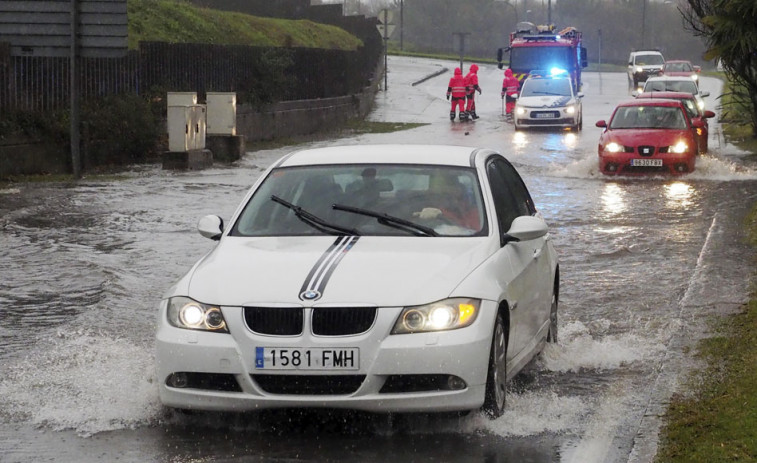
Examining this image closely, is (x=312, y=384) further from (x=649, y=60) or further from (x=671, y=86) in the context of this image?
(x=649, y=60)

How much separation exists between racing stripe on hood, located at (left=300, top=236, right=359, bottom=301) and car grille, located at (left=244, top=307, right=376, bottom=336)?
9 cm

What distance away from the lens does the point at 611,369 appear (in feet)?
28.3

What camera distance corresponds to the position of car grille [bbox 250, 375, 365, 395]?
650 cm

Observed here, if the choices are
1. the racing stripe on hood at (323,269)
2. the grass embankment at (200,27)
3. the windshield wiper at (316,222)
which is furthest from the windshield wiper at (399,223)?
the grass embankment at (200,27)

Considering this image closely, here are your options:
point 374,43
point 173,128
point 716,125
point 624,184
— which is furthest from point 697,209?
point 374,43

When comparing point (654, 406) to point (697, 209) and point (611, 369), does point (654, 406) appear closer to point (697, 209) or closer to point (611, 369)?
point (611, 369)

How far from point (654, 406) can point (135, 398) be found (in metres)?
2.78

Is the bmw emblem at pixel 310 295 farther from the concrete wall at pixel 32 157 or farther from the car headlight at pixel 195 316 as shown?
the concrete wall at pixel 32 157

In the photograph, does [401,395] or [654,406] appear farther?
[654,406]

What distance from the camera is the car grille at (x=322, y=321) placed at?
6523 millimetres

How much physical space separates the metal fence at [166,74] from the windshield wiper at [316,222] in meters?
15.4

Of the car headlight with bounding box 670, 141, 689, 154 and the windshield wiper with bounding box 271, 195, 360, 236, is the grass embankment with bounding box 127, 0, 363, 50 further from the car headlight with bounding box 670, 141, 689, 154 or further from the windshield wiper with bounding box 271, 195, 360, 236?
the windshield wiper with bounding box 271, 195, 360, 236

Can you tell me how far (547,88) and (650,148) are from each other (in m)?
15.9

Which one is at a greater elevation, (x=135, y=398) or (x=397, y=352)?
(x=397, y=352)
